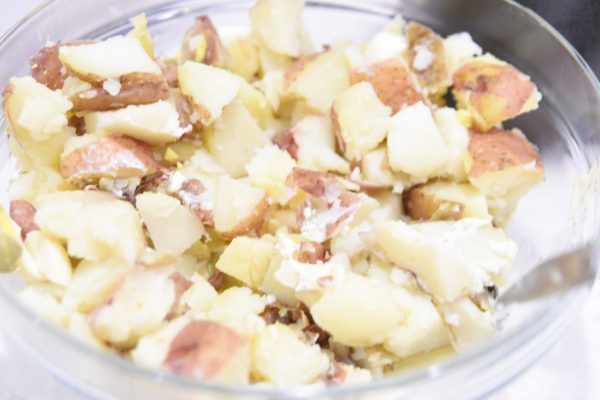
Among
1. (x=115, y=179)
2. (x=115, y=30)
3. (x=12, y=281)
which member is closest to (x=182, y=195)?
(x=115, y=179)

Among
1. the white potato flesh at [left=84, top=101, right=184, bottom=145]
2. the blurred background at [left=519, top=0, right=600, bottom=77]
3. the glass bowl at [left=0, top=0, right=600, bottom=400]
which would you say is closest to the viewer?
the glass bowl at [left=0, top=0, right=600, bottom=400]

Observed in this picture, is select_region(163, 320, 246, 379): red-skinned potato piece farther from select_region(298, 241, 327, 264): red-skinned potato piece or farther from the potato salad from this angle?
select_region(298, 241, 327, 264): red-skinned potato piece

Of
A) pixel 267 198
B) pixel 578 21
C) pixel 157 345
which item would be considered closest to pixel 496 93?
pixel 578 21

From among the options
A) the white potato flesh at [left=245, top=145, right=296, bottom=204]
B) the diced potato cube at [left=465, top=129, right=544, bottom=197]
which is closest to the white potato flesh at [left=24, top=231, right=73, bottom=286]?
the white potato flesh at [left=245, top=145, right=296, bottom=204]

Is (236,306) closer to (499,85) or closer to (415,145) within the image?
(415,145)

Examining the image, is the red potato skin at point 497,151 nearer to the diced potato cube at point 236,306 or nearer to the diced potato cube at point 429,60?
the diced potato cube at point 429,60

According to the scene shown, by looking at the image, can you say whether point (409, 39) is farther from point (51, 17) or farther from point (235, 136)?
point (51, 17)

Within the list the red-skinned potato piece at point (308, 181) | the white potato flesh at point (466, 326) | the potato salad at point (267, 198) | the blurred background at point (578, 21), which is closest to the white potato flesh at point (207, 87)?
the potato salad at point (267, 198)
